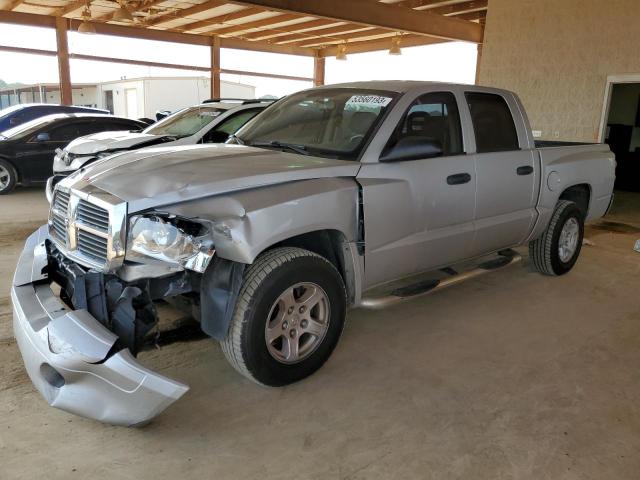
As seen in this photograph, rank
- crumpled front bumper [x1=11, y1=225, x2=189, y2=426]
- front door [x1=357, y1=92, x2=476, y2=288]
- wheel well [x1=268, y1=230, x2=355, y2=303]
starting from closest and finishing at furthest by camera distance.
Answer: crumpled front bumper [x1=11, y1=225, x2=189, y2=426]
wheel well [x1=268, y1=230, x2=355, y2=303]
front door [x1=357, y1=92, x2=476, y2=288]

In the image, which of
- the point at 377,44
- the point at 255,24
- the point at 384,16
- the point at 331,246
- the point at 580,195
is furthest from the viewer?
the point at 377,44

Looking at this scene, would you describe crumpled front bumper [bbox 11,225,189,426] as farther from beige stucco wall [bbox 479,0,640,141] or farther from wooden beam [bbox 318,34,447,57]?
wooden beam [bbox 318,34,447,57]

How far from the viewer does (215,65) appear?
20219mm

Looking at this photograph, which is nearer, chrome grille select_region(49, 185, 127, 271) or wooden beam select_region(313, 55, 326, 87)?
chrome grille select_region(49, 185, 127, 271)

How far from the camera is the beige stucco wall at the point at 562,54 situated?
10.1 meters

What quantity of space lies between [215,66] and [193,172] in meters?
18.6

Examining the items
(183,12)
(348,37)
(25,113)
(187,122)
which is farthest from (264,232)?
(348,37)

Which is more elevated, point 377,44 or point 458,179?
point 377,44

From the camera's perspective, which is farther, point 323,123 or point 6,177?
point 6,177

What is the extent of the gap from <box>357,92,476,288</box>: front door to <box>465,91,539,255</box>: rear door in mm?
190

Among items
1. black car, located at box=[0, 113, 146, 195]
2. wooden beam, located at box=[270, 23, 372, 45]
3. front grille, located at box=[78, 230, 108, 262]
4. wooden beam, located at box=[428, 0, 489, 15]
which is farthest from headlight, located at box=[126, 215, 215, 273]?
wooden beam, located at box=[270, 23, 372, 45]

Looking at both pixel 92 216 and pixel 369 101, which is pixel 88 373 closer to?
pixel 92 216

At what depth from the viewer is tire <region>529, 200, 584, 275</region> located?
17.4 feet

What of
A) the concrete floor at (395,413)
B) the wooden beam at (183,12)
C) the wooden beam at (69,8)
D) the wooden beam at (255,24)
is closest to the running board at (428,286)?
the concrete floor at (395,413)
